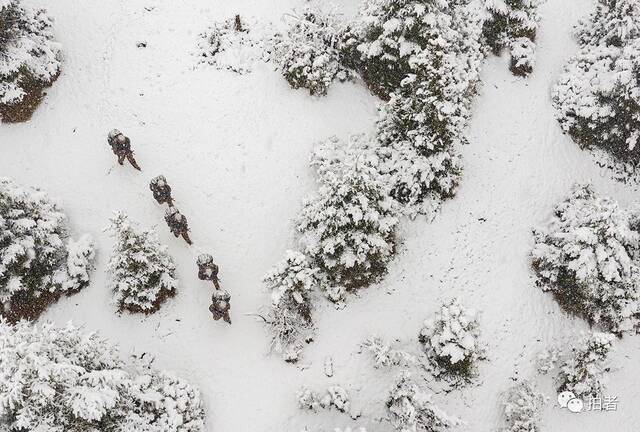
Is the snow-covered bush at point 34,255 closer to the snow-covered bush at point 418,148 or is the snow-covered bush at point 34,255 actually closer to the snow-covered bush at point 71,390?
the snow-covered bush at point 71,390

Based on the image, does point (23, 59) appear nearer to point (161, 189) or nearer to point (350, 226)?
point (161, 189)

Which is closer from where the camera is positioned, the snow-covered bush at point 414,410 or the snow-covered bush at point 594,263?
the snow-covered bush at point 414,410

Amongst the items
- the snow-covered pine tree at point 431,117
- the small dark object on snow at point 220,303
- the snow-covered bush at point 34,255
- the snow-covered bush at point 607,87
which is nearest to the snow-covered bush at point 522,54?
the snow-covered bush at point 607,87

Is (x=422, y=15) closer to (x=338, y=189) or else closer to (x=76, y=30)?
(x=338, y=189)

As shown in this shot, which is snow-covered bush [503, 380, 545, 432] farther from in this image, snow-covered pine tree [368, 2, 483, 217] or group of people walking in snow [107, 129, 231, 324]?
group of people walking in snow [107, 129, 231, 324]

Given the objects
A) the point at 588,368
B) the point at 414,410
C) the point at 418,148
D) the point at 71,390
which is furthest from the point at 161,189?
the point at 588,368

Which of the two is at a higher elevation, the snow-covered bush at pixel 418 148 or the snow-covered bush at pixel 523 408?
the snow-covered bush at pixel 418 148

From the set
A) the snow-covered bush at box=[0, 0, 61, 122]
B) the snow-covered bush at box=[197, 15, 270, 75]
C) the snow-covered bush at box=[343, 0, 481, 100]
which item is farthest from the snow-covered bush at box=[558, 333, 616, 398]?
the snow-covered bush at box=[0, 0, 61, 122]
